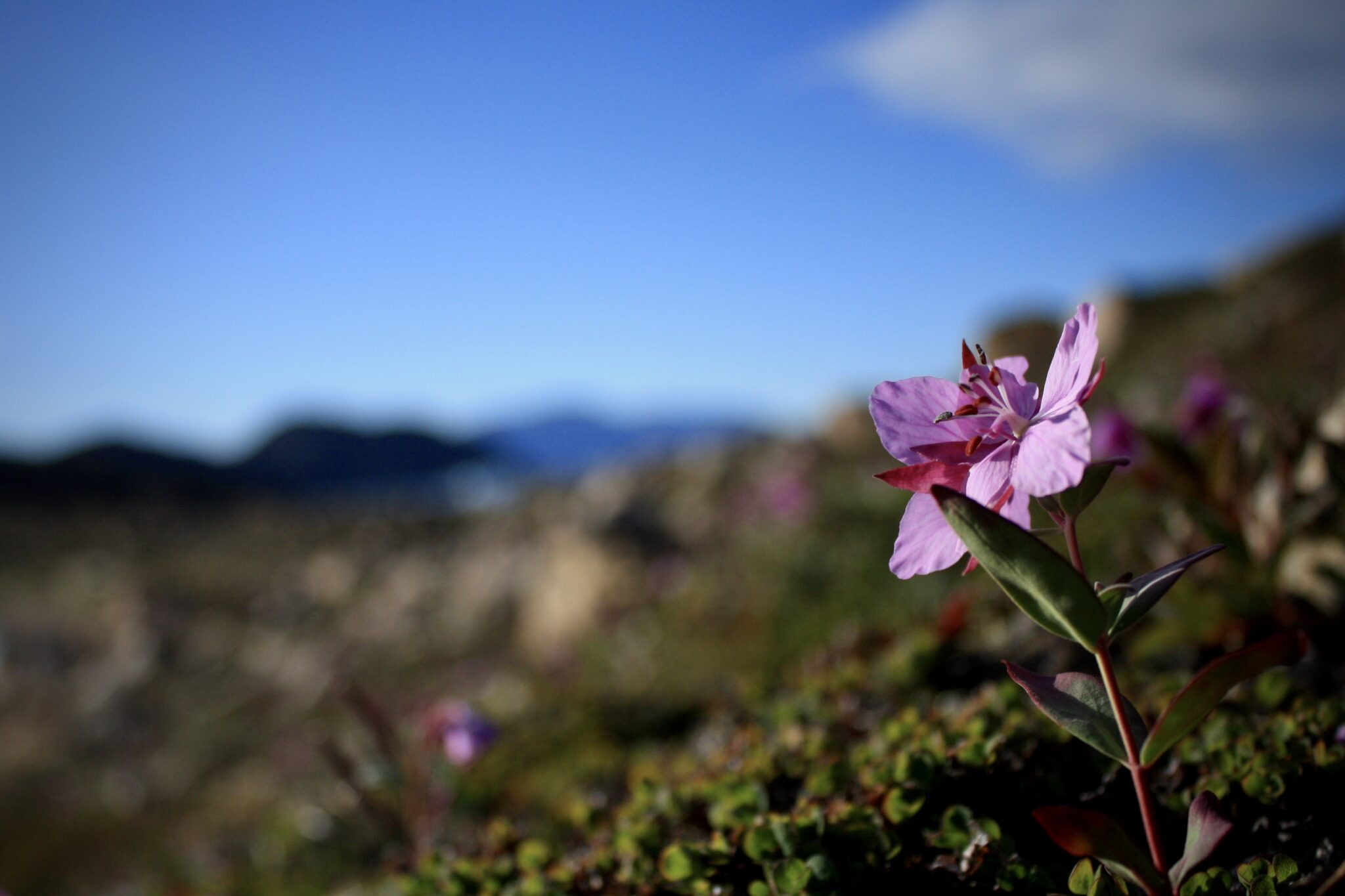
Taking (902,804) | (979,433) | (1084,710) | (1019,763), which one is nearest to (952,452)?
(979,433)

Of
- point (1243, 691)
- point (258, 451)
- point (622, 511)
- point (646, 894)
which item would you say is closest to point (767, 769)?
point (646, 894)

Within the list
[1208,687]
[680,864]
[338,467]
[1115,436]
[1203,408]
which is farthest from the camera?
[338,467]

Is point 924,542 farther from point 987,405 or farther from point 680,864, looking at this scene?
point 680,864

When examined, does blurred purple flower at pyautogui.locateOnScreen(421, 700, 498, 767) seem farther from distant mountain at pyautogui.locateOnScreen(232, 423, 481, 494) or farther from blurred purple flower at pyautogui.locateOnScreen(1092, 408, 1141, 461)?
distant mountain at pyautogui.locateOnScreen(232, 423, 481, 494)

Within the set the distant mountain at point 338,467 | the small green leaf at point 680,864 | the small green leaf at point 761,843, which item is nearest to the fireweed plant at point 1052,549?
the small green leaf at point 761,843

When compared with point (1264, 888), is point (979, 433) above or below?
above

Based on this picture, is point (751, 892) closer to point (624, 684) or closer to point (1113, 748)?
point (1113, 748)

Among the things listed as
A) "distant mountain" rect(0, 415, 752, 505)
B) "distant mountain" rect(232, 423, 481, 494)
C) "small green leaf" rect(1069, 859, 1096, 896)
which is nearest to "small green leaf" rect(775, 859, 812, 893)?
"small green leaf" rect(1069, 859, 1096, 896)

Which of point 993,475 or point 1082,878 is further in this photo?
point 1082,878
